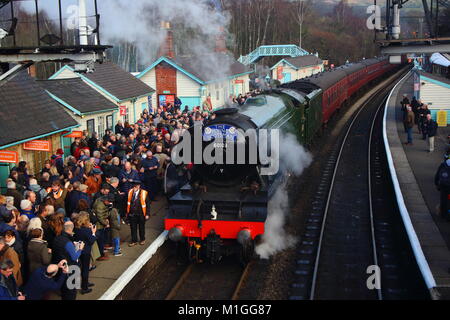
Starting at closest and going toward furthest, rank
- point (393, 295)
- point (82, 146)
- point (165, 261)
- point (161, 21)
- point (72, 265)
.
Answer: point (72, 265) < point (393, 295) < point (165, 261) < point (82, 146) < point (161, 21)

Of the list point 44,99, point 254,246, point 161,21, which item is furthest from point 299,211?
point 161,21

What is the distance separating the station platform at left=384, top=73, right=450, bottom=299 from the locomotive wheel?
114 inches

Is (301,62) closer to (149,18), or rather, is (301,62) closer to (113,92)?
(149,18)

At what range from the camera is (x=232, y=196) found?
32.7 feet

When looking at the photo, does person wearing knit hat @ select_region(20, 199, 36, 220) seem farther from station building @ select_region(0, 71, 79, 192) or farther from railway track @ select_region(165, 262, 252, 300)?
→ station building @ select_region(0, 71, 79, 192)

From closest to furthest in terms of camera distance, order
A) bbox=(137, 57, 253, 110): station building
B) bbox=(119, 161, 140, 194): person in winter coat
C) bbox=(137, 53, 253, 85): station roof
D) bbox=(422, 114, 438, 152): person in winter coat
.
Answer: bbox=(119, 161, 140, 194): person in winter coat < bbox=(422, 114, 438, 152): person in winter coat < bbox=(137, 53, 253, 85): station roof < bbox=(137, 57, 253, 110): station building

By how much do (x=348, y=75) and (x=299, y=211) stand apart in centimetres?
2163

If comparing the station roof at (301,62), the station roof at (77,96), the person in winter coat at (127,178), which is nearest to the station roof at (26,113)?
the station roof at (77,96)

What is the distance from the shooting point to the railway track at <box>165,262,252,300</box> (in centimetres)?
882

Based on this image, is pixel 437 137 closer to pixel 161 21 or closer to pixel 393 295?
pixel 393 295

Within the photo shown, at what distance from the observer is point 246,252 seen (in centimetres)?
934

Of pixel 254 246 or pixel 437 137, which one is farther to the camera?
pixel 437 137

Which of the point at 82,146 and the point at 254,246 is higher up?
the point at 82,146

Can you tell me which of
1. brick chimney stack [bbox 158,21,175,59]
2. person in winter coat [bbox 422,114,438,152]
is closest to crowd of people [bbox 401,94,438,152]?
person in winter coat [bbox 422,114,438,152]
